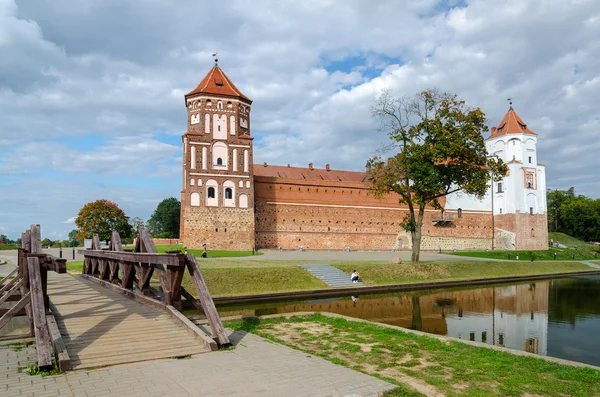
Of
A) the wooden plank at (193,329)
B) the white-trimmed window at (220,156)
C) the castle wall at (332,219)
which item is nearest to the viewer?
the wooden plank at (193,329)

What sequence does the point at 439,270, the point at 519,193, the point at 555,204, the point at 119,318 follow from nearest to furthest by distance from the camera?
the point at 119,318 < the point at 439,270 < the point at 519,193 < the point at 555,204

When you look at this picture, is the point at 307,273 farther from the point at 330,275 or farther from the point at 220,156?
the point at 220,156

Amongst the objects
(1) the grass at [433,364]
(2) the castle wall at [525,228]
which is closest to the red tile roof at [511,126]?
(2) the castle wall at [525,228]

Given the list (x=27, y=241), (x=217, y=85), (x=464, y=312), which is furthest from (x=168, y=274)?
(x=217, y=85)

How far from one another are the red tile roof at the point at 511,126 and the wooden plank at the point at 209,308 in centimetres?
4906

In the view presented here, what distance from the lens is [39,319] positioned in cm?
679

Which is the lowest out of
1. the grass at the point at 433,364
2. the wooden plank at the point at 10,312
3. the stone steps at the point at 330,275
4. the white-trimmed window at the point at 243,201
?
the stone steps at the point at 330,275

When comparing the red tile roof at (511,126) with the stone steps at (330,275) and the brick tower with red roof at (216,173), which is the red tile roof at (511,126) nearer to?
the brick tower with red roof at (216,173)

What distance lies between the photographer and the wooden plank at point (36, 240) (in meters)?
9.28

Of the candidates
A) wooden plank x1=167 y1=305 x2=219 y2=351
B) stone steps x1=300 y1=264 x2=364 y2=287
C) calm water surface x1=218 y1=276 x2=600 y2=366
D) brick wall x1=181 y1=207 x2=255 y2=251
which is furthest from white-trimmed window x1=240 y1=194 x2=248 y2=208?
wooden plank x1=167 y1=305 x2=219 y2=351

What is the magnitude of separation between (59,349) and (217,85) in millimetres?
33544

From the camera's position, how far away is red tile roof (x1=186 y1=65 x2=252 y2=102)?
36625mm

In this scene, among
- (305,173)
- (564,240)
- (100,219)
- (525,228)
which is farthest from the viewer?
(564,240)

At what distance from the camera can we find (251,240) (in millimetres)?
35969
